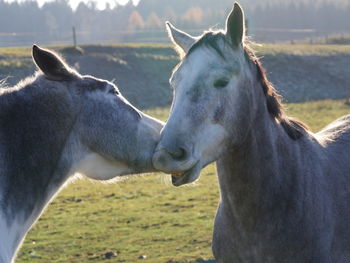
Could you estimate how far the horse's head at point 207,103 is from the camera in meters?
4.61

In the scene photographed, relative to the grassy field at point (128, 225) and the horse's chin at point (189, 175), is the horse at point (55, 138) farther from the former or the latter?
the grassy field at point (128, 225)

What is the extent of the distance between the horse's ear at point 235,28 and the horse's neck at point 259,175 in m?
0.70

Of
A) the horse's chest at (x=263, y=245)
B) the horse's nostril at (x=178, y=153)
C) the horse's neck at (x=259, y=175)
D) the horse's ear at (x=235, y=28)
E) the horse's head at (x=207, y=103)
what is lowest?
the horse's chest at (x=263, y=245)

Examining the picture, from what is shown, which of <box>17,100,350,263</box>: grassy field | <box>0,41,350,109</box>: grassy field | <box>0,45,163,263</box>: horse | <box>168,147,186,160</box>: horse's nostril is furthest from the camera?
<box>0,41,350,109</box>: grassy field

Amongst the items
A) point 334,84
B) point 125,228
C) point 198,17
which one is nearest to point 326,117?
point 334,84

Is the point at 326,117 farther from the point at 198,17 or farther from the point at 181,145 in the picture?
the point at 198,17

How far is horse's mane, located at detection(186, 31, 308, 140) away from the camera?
4852mm

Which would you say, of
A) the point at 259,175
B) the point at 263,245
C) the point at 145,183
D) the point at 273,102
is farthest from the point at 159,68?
the point at 263,245

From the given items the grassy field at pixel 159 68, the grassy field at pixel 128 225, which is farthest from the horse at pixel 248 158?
the grassy field at pixel 159 68

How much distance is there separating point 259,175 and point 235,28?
1.23 meters

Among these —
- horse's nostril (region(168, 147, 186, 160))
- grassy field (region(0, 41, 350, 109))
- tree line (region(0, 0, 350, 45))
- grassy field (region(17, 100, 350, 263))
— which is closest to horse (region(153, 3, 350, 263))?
horse's nostril (region(168, 147, 186, 160))

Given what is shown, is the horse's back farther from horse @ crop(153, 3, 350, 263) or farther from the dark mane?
the dark mane

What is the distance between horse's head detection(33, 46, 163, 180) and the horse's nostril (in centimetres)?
102

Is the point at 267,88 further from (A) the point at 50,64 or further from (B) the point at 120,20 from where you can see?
(B) the point at 120,20
